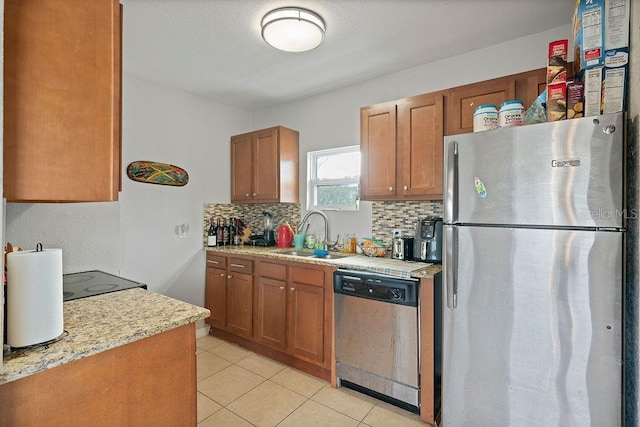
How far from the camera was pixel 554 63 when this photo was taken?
1557mm

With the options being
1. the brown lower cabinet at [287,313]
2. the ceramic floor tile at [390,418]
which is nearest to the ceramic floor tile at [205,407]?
the brown lower cabinet at [287,313]

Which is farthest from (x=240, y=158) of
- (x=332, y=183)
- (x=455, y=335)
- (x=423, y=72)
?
(x=455, y=335)

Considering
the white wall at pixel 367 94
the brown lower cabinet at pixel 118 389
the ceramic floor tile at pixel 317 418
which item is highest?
the white wall at pixel 367 94

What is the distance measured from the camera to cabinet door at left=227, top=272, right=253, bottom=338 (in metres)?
2.98

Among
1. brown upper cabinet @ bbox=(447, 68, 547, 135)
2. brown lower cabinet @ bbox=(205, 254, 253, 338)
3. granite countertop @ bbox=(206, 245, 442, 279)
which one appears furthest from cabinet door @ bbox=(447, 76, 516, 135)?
brown lower cabinet @ bbox=(205, 254, 253, 338)

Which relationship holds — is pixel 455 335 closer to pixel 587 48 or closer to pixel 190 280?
pixel 587 48

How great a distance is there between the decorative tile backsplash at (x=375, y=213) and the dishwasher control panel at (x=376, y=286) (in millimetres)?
717

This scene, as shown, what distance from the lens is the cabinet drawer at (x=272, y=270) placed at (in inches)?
107

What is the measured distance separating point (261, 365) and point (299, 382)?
44 centimetres

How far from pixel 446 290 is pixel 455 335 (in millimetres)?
242

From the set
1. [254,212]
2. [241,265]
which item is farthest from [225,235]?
[241,265]

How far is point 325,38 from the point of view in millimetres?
2254

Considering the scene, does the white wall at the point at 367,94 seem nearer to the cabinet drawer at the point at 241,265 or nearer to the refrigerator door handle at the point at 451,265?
the cabinet drawer at the point at 241,265

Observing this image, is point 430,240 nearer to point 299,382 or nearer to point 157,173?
point 299,382
